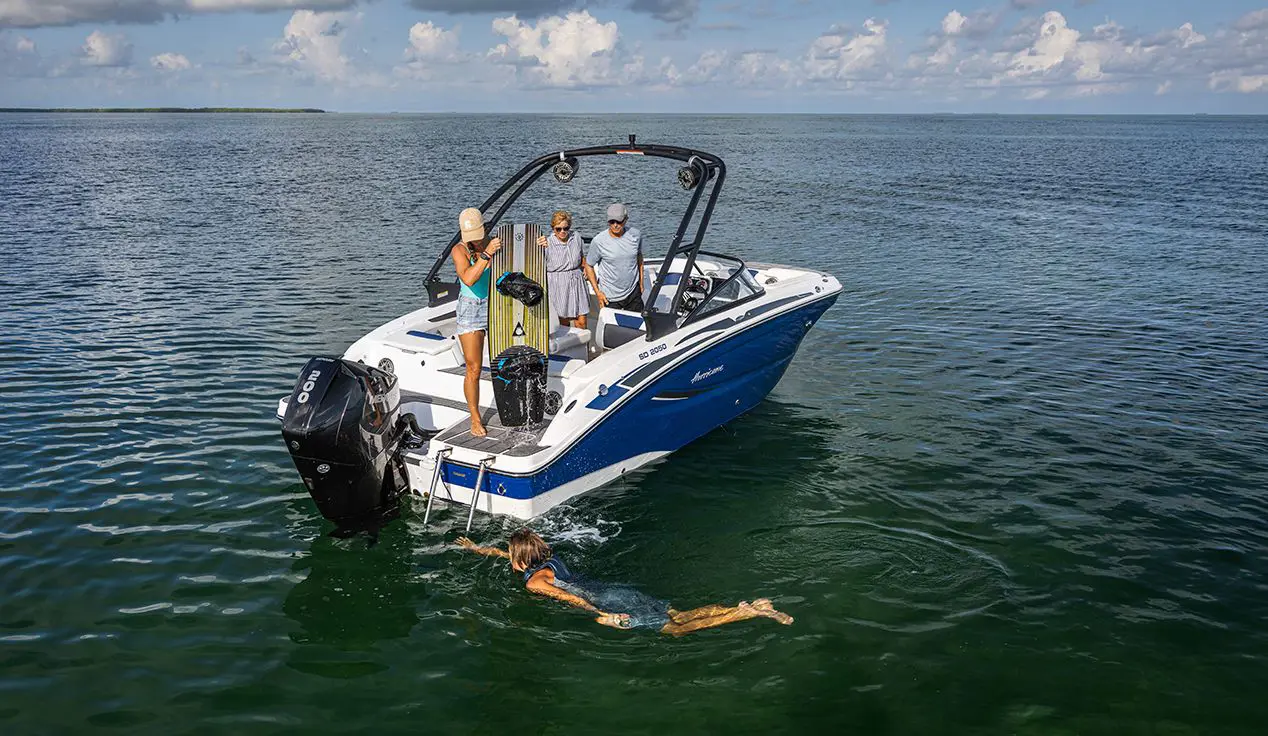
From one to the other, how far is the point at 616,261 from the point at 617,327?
2.45 ft

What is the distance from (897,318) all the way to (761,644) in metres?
11.3

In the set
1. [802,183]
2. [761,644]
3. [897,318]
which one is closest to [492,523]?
[761,644]

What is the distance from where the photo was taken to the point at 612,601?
7.14 m

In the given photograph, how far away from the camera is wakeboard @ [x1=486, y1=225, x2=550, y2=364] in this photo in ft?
29.0

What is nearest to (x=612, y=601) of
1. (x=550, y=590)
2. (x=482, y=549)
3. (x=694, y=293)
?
(x=550, y=590)

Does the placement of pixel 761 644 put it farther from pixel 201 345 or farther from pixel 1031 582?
pixel 201 345

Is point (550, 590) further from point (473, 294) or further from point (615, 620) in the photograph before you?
point (473, 294)

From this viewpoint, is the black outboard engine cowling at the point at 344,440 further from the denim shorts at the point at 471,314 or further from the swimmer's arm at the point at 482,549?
the denim shorts at the point at 471,314

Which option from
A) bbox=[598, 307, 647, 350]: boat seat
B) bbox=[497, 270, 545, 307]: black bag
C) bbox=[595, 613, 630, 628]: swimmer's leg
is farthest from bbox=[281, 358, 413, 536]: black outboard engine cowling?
bbox=[598, 307, 647, 350]: boat seat

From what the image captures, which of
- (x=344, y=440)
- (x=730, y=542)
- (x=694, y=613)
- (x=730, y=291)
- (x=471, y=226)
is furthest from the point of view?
(x=730, y=291)

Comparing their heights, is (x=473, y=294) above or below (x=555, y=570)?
above

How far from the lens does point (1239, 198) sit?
1480 inches

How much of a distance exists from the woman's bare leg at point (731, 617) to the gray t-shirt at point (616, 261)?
4383 millimetres

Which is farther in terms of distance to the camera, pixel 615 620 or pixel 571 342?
pixel 571 342
